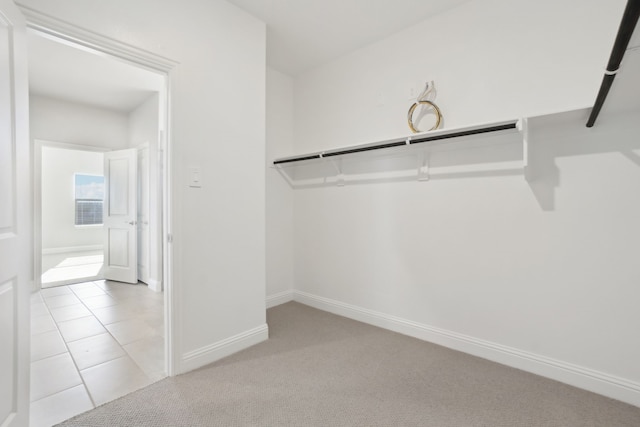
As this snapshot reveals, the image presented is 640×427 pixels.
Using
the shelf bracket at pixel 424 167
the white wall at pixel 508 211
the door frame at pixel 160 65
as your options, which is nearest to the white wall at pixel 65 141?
the door frame at pixel 160 65

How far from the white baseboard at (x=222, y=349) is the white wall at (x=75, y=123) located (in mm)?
4315

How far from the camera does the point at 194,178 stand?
2037 mm

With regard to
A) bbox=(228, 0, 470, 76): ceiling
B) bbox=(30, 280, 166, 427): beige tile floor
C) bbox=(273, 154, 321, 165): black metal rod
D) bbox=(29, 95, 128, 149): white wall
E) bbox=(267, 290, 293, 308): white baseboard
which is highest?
bbox=(228, 0, 470, 76): ceiling

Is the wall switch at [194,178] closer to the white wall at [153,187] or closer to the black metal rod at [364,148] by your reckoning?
the black metal rod at [364,148]

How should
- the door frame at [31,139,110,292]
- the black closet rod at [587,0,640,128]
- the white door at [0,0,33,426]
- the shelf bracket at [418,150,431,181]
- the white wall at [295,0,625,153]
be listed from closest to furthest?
the black closet rod at [587,0,640,128], the white door at [0,0,33,426], the white wall at [295,0,625,153], the shelf bracket at [418,150,431,181], the door frame at [31,139,110,292]

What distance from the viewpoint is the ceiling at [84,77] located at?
3089 mm

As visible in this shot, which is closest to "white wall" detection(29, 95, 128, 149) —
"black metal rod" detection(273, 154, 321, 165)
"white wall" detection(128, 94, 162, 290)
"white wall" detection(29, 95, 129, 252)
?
"white wall" detection(29, 95, 129, 252)

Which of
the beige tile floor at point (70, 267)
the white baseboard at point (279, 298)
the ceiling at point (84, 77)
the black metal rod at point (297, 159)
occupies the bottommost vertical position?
the beige tile floor at point (70, 267)

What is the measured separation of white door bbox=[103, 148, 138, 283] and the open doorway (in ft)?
0.10

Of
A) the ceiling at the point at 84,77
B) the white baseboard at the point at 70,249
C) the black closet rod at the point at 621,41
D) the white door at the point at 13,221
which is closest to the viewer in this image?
the black closet rod at the point at 621,41

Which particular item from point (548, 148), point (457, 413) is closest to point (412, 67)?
point (548, 148)

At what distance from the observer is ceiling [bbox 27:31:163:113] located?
10.1 ft

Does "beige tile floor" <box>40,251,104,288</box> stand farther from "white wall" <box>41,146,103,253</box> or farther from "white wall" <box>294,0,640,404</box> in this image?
"white wall" <box>294,0,640,404</box>

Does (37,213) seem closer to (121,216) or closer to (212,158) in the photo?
(121,216)
